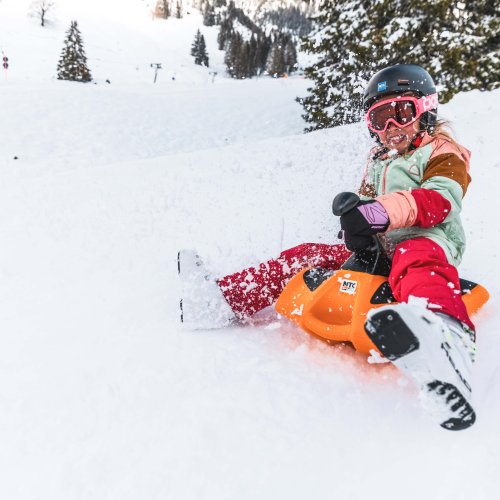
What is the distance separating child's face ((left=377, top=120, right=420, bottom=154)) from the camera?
2807mm

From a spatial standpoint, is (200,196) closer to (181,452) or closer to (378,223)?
(378,223)

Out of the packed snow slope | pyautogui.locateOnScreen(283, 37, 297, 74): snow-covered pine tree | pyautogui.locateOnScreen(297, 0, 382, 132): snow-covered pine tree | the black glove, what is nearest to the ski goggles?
the black glove

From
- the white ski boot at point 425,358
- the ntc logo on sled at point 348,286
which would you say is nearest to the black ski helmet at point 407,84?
the ntc logo on sled at point 348,286

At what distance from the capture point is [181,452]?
171 centimetres

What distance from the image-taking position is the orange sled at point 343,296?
2416 millimetres

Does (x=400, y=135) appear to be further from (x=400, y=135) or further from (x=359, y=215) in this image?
(x=359, y=215)

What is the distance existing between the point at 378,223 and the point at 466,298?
2.87 feet

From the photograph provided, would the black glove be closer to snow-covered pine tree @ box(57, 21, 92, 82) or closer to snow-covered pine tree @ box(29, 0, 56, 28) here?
snow-covered pine tree @ box(57, 21, 92, 82)

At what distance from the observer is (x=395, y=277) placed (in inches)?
92.4

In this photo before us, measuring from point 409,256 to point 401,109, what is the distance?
110cm

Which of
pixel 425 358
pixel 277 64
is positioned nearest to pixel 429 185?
pixel 425 358

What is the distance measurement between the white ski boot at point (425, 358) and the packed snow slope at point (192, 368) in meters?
0.17

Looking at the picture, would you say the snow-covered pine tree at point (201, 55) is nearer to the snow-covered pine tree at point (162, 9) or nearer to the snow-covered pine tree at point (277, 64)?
the snow-covered pine tree at point (277, 64)

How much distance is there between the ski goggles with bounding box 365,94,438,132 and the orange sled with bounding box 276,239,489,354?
2.87 feet
